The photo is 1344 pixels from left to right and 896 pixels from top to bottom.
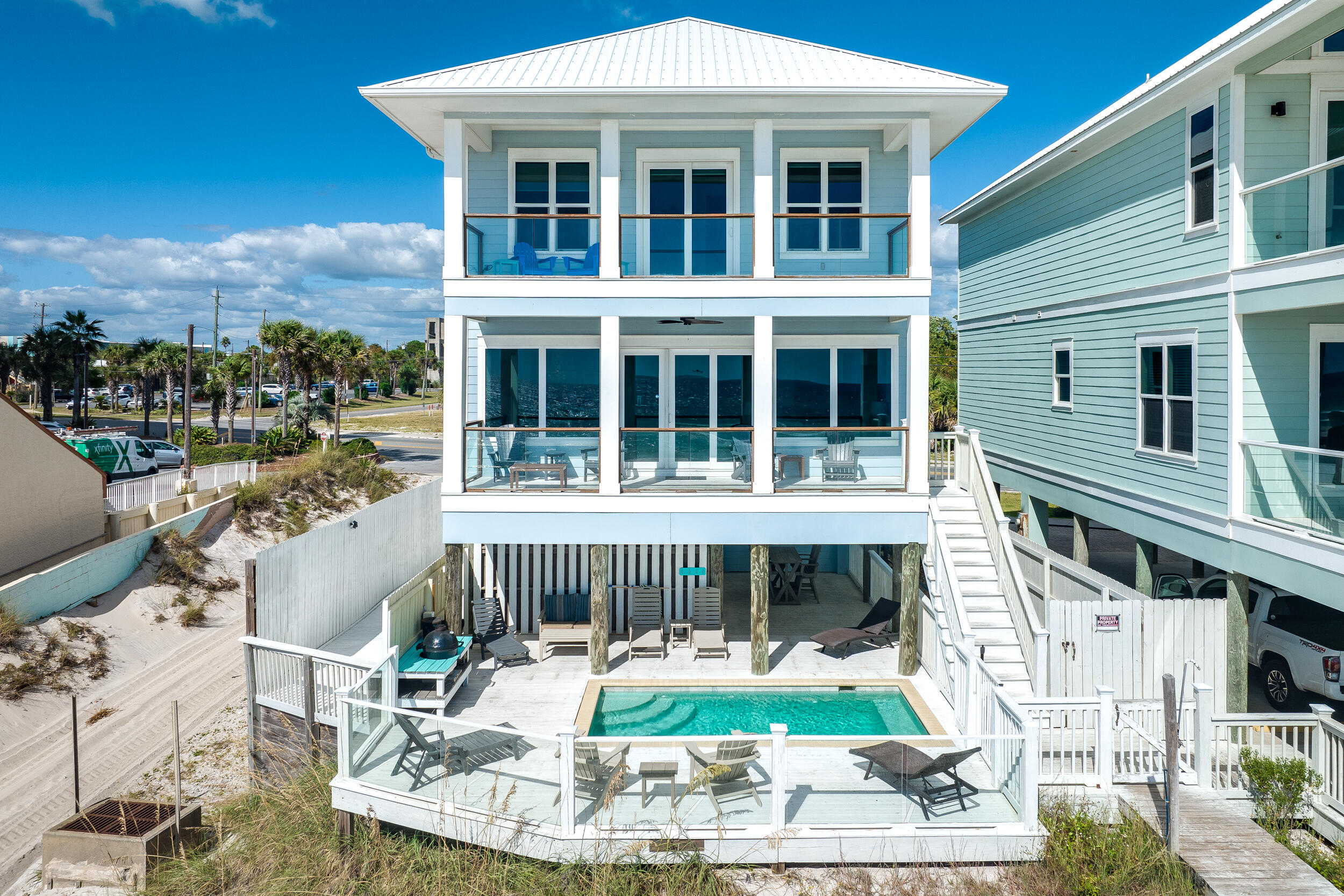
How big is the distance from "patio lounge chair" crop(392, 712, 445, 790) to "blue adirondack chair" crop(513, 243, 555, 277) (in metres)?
7.46

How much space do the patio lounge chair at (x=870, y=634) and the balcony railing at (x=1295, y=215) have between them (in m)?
7.39

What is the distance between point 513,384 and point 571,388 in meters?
1.07

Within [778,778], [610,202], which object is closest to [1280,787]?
[778,778]

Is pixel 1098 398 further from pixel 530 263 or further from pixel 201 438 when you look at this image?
pixel 201 438

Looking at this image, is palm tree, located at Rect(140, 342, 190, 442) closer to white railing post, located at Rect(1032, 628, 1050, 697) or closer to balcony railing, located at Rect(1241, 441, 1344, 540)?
white railing post, located at Rect(1032, 628, 1050, 697)

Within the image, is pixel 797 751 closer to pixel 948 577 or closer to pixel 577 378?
pixel 948 577

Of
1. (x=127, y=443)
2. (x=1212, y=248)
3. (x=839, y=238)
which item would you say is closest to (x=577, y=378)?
(x=839, y=238)

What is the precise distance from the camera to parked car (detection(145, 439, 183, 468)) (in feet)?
110

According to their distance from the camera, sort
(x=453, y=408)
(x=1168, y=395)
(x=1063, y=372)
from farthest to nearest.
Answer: (x=1063, y=372) → (x=453, y=408) → (x=1168, y=395)

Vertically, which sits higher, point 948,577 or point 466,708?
point 948,577

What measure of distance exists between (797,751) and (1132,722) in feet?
12.7

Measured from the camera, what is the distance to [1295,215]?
1022 cm

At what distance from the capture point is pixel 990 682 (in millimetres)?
9188

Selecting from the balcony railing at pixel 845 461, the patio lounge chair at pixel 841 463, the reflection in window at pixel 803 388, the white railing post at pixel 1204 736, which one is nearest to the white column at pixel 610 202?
the balcony railing at pixel 845 461
